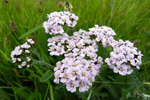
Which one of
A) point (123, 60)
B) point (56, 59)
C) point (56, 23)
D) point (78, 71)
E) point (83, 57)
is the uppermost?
point (56, 23)

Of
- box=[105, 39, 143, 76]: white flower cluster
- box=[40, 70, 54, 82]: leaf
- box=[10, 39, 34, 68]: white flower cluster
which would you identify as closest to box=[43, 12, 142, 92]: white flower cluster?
box=[105, 39, 143, 76]: white flower cluster

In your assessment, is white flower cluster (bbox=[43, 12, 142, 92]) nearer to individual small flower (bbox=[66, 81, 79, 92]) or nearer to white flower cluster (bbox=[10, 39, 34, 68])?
individual small flower (bbox=[66, 81, 79, 92])

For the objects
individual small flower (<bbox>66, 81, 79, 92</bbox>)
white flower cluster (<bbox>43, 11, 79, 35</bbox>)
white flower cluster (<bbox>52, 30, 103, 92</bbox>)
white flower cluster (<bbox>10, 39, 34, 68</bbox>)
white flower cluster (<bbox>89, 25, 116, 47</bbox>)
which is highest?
white flower cluster (<bbox>43, 11, 79, 35</bbox>)

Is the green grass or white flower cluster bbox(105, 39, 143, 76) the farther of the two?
the green grass

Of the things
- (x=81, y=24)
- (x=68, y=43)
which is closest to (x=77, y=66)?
(x=68, y=43)

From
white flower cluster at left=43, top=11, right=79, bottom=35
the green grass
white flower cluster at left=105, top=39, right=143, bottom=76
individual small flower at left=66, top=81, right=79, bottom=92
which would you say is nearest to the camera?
individual small flower at left=66, top=81, right=79, bottom=92

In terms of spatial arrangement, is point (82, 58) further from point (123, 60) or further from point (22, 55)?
point (22, 55)

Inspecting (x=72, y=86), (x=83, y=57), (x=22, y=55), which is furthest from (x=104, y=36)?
(x=22, y=55)

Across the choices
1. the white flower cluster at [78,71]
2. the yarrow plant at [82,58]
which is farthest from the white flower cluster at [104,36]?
the white flower cluster at [78,71]
